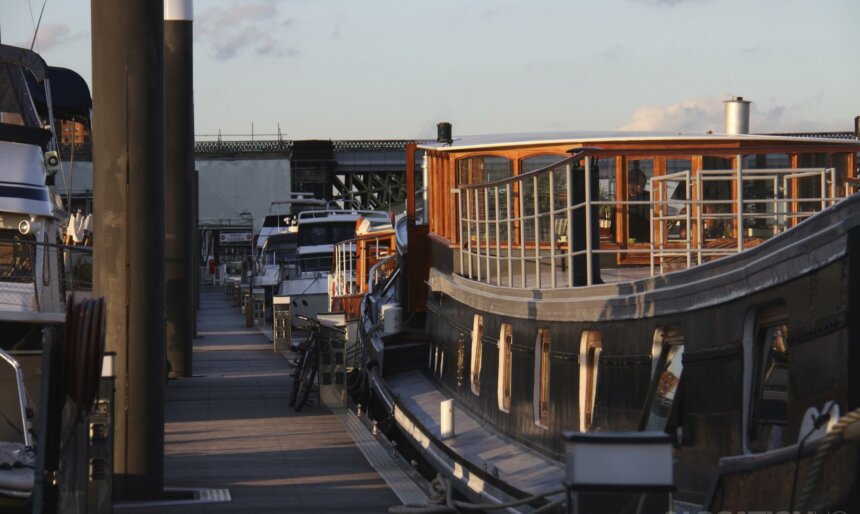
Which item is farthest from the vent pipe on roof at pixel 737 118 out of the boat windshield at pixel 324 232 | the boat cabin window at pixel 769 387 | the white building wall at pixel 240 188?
the white building wall at pixel 240 188

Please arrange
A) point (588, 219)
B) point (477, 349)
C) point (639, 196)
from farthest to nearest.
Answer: point (477, 349) < point (639, 196) < point (588, 219)

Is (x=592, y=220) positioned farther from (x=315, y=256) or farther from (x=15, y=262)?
(x=315, y=256)

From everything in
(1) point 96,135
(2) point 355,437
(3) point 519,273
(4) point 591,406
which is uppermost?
(1) point 96,135

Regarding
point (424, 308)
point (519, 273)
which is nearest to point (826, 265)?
point (519, 273)

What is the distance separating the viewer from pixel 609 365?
10.1m

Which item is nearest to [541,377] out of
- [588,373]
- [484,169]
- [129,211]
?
[588,373]

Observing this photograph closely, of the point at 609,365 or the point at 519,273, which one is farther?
the point at 519,273

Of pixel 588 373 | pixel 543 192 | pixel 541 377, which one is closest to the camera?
pixel 588 373

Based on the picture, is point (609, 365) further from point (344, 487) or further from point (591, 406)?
point (344, 487)

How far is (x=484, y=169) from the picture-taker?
15.2 metres

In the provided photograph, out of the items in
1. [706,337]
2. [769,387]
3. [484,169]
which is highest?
[484,169]

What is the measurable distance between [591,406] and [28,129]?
730 cm

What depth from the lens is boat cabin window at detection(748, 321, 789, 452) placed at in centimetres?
765

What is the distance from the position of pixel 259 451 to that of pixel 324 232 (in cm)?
2632
